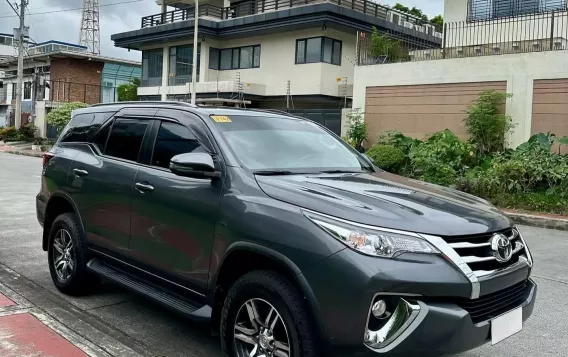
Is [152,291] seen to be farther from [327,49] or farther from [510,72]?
[327,49]

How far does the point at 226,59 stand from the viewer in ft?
106

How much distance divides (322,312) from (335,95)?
2542 centimetres

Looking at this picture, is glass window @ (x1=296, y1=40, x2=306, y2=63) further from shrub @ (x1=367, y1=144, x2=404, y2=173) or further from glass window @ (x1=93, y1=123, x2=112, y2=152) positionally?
glass window @ (x1=93, y1=123, x2=112, y2=152)

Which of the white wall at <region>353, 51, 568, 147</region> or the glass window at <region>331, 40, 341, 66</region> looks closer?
the white wall at <region>353, 51, 568, 147</region>

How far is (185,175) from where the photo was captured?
12.3 feet

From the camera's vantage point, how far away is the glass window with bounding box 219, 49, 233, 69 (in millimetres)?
32250

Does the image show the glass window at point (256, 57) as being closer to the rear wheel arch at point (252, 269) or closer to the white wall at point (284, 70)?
the white wall at point (284, 70)

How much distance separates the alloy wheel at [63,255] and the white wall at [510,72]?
43.7ft

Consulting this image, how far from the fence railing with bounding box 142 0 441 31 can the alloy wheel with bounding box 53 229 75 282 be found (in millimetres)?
23873

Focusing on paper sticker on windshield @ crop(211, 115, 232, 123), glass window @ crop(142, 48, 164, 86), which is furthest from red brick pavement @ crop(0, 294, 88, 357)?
glass window @ crop(142, 48, 164, 86)

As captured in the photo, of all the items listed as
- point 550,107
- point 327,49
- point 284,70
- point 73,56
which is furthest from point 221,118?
point 73,56

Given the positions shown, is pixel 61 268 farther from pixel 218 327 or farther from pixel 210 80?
pixel 210 80

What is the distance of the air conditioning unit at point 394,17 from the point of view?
98.9 feet

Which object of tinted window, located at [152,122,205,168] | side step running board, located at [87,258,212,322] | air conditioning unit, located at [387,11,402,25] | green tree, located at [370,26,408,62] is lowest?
side step running board, located at [87,258,212,322]
